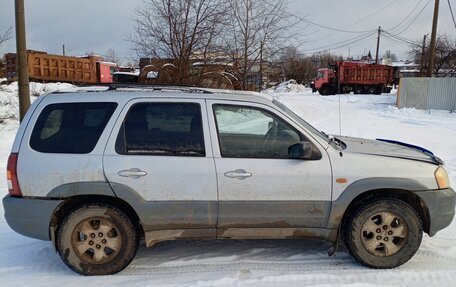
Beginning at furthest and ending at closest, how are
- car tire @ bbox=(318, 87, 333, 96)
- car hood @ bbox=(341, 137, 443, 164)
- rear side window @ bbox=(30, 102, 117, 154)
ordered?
car tire @ bbox=(318, 87, 333, 96)
car hood @ bbox=(341, 137, 443, 164)
rear side window @ bbox=(30, 102, 117, 154)

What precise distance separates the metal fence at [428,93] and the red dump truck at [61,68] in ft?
62.6

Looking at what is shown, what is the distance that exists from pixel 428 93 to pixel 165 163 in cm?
2194

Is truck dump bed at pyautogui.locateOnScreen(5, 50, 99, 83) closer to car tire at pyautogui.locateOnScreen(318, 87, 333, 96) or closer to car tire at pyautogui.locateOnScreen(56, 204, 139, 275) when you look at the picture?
car tire at pyautogui.locateOnScreen(318, 87, 333, 96)

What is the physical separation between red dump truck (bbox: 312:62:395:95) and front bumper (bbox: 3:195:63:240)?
36.6 metres

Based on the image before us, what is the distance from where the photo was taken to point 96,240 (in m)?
3.76

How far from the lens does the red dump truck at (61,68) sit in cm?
2502

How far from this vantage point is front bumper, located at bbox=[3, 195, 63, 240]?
3.63 meters

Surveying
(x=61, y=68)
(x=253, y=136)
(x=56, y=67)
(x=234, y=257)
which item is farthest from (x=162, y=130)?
(x=61, y=68)

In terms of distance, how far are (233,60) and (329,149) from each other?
1069cm

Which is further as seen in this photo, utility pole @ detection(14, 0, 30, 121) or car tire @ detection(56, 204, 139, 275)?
utility pole @ detection(14, 0, 30, 121)

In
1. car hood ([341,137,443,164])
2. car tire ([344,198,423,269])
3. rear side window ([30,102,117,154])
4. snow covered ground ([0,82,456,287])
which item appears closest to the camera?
snow covered ground ([0,82,456,287])

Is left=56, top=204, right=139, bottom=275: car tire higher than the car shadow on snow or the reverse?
higher

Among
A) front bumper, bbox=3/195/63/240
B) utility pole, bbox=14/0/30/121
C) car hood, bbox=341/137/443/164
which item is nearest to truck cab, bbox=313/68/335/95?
utility pole, bbox=14/0/30/121

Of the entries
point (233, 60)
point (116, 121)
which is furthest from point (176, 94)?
point (233, 60)
